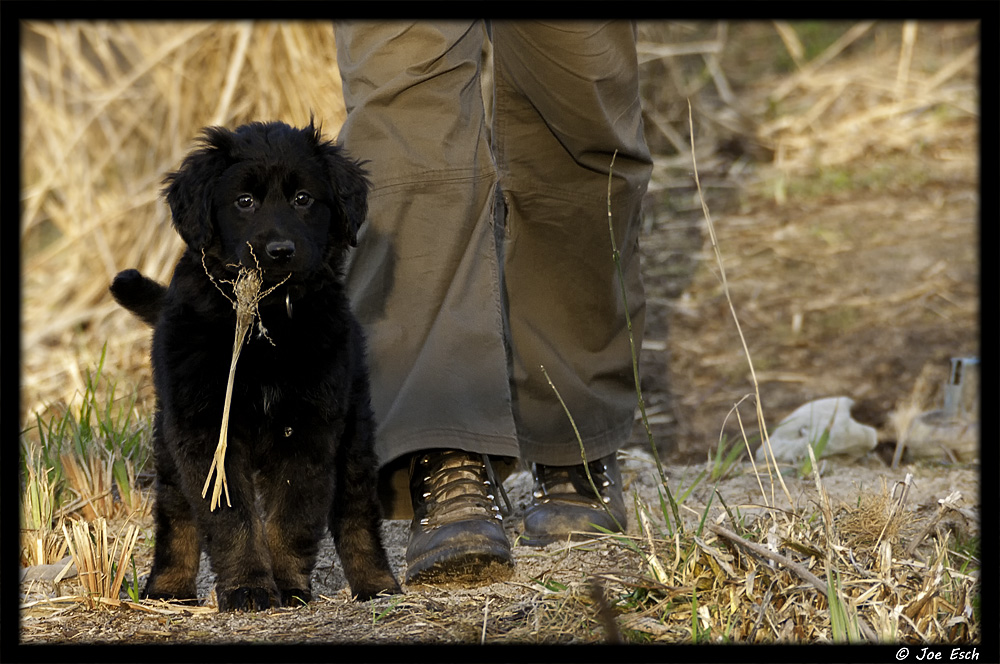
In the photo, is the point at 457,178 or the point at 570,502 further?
the point at 570,502

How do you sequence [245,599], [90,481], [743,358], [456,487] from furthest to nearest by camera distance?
1. [743,358]
2. [90,481]
3. [456,487]
4. [245,599]

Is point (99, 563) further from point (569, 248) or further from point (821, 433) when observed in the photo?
point (821, 433)

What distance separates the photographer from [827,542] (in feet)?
6.91

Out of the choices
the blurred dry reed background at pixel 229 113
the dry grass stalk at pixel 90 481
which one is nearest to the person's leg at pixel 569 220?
the dry grass stalk at pixel 90 481

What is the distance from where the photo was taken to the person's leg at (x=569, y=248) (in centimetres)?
275

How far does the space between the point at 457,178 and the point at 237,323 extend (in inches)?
28.8

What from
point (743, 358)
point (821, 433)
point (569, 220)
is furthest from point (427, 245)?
point (743, 358)

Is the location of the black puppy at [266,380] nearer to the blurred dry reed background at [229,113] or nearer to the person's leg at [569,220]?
the person's leg at [569,220]

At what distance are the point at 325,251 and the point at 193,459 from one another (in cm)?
57

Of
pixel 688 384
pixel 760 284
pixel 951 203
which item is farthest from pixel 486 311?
pixel 951 203

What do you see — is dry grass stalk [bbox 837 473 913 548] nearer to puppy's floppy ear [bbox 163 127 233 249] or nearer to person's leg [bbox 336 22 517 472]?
person's leg [bbox 336 22 517 472]

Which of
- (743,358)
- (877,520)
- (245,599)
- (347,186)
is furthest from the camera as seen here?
(743,358)

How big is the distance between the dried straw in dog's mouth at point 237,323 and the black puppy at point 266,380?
0.07 ft

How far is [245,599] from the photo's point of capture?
2.28m
